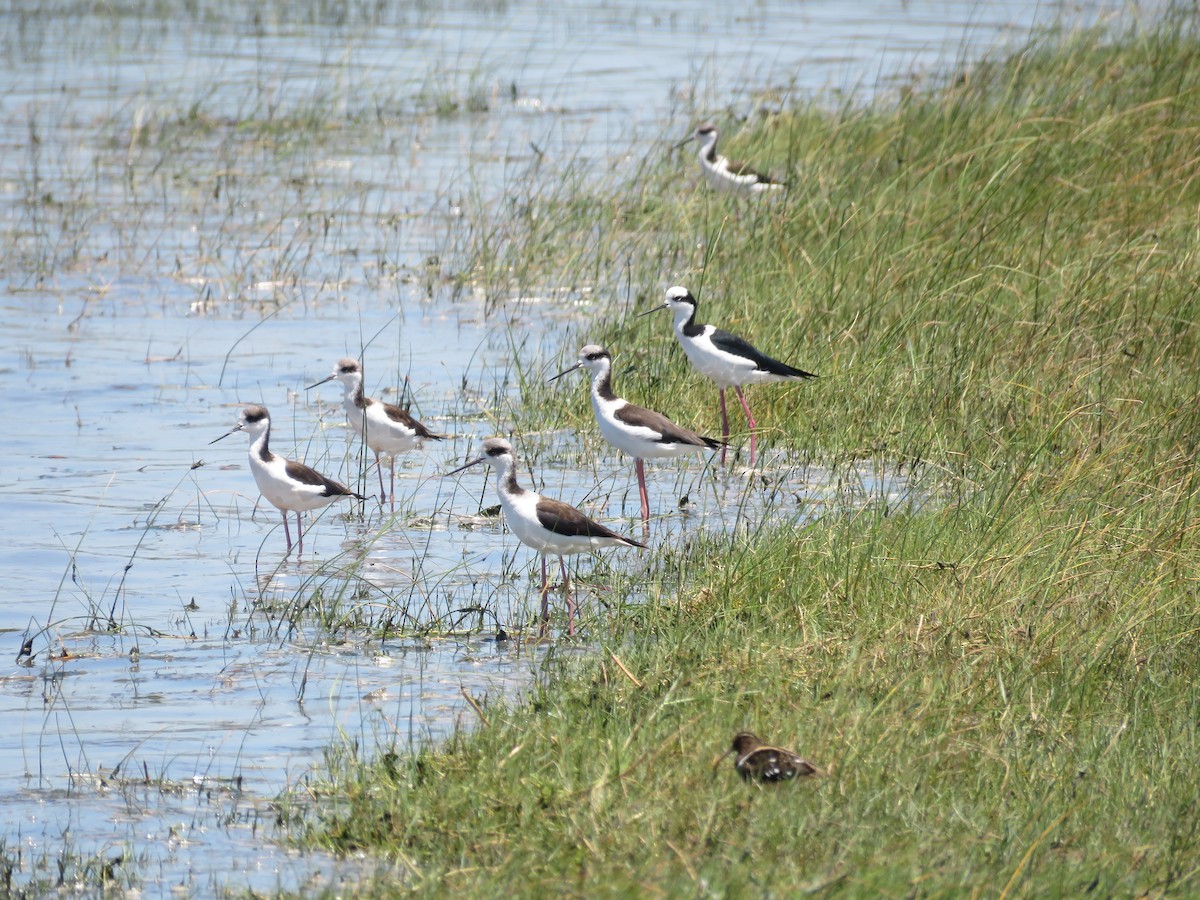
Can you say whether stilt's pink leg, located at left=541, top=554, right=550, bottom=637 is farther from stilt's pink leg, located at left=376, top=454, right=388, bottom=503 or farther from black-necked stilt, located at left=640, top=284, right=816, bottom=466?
black-necked stilt, located at left=640, top=284, right=816, bottom=466

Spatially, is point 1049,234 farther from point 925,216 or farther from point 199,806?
point 199,806

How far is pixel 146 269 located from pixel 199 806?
10.7m

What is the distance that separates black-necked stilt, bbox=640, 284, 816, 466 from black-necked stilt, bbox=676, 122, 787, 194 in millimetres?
4300

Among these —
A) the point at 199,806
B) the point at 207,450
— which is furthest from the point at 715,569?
the point at 207,450

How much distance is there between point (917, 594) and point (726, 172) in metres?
9.65

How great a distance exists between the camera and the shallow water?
662 centimetres

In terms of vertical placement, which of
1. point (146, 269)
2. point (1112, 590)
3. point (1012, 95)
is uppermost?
point (1012, 95)

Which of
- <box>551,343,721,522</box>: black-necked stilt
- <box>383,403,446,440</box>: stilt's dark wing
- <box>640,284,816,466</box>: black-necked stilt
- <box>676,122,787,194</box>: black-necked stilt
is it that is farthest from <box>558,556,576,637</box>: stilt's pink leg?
<box>676,122,787,194</box>: black-necked stilt

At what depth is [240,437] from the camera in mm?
11633

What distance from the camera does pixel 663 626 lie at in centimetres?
734

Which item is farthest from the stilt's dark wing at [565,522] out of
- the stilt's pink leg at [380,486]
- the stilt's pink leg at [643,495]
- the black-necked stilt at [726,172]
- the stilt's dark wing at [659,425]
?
the black-necked stilt at [726,172]

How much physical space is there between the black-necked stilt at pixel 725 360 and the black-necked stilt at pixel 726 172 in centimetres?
430

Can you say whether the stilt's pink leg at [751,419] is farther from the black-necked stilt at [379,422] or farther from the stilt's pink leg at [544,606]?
the stilt's pink leg at [544,606]

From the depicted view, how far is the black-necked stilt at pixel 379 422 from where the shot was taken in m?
10.2
